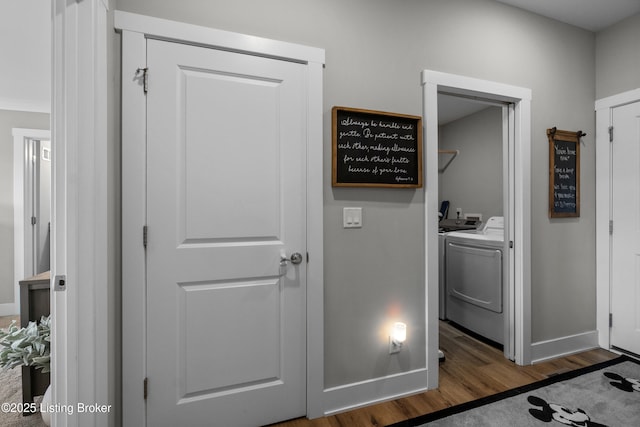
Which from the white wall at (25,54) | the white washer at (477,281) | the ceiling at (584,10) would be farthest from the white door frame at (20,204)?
the ceiling at (584,10)

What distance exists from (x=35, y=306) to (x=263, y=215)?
1.52 metres

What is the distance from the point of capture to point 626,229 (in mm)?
2361

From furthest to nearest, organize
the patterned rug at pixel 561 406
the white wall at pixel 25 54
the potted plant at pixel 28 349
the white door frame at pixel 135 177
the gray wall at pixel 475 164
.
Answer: the gray wall at pixel 475 164
the white wall at pixel 25 54
the patterned rug at pixel 561 406
the potted plant at pixel 28 349
the white door frame at pixel 135 177

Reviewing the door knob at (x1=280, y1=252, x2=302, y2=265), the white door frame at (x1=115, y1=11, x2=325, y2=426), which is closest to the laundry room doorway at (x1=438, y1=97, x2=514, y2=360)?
the door knob at (x1=280, y1=252, x2=302, y2=265)

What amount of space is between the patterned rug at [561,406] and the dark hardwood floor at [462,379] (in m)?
0.07

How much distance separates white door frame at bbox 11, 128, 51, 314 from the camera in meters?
3.46

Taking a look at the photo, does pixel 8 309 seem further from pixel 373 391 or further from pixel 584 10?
pixel 584 10

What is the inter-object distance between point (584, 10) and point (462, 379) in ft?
9.22

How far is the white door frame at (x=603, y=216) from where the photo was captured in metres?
2.44

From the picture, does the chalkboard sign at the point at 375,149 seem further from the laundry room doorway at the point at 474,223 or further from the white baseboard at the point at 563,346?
the white baseboard at the point at 563,346

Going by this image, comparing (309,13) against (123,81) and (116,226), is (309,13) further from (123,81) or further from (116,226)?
(116,226)

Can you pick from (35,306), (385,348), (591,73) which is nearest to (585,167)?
(591,73)

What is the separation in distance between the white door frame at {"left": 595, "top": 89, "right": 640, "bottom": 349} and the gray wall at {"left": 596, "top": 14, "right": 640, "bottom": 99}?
0.34 ft

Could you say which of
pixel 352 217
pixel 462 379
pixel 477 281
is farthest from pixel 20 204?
pixel 477 281
